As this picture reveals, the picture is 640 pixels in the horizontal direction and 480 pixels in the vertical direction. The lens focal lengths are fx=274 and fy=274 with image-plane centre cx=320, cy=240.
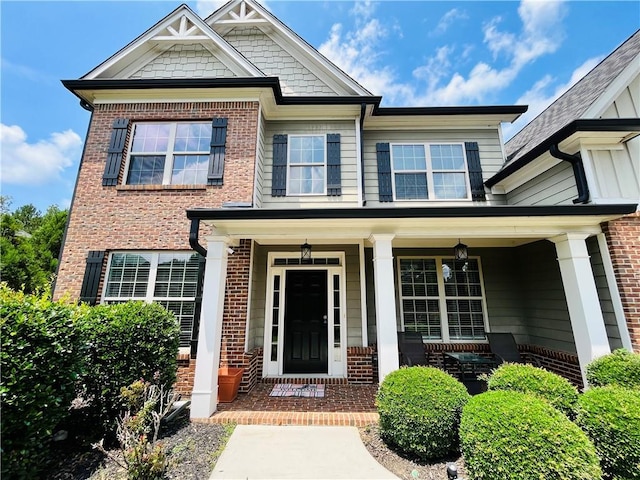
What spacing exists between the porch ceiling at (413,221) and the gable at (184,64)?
14.8 feet

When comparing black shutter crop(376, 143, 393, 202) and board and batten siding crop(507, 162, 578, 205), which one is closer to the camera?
board and batten siding crop(507, 162, 578, 205)

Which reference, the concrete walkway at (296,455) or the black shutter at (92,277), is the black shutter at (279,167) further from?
the concrete walkway at (296,455)

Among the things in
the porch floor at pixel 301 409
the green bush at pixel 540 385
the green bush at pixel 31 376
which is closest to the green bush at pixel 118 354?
the green bush at pixel 31 376

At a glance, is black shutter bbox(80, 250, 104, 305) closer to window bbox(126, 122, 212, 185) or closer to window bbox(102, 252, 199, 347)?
window bbox(102, 252, 199, 347)

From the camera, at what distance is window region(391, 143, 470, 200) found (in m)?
6.88

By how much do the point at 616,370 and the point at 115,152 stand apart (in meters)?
9.59

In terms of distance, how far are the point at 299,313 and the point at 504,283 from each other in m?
5.01

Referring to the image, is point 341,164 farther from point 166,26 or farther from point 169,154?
point 166,26

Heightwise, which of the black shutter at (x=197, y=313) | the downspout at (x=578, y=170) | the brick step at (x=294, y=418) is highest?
the downspout at (x=578, y=170)

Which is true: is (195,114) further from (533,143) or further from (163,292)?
(533,143)

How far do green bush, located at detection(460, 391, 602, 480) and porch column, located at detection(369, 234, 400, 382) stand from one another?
1.36m

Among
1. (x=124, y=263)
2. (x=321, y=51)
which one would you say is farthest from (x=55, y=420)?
(x=321, y=51)

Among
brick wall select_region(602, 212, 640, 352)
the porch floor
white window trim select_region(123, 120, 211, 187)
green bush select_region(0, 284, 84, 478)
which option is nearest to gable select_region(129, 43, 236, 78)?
white window trim select_region(123, 120, 211, 187)

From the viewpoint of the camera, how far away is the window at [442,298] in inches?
258
